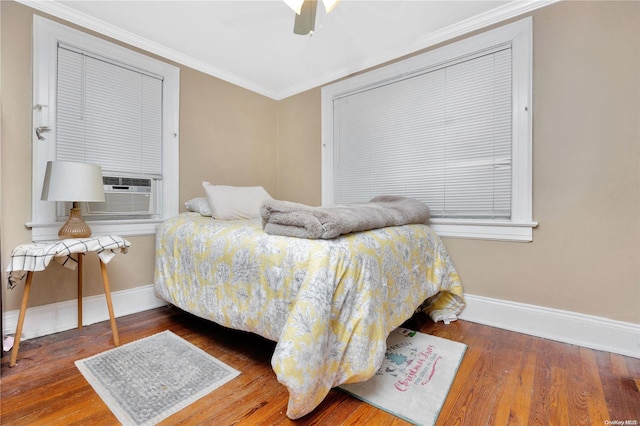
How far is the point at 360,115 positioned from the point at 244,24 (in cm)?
129

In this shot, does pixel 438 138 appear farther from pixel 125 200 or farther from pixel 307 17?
pixel 125 200

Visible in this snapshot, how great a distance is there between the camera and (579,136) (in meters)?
1.84

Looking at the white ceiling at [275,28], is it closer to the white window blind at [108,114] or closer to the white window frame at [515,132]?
the white window frame at [515,132]

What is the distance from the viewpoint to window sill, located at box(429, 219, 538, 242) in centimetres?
202

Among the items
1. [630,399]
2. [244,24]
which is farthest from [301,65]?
[630,399]

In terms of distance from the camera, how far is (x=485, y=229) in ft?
7.14

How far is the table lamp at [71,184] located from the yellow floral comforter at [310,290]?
1.98 ft

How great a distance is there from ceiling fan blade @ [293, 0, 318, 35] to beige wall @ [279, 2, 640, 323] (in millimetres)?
1564

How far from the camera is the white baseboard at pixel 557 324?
171 centimetres

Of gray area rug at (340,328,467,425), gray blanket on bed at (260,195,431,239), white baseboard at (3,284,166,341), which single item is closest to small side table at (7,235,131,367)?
white baseboard at (3,284,166,341)

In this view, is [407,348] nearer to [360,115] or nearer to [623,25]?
[360,115]

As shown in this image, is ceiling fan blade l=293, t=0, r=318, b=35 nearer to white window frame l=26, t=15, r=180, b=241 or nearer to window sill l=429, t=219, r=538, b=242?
white window frame l=26, t=15, r=180, b=241

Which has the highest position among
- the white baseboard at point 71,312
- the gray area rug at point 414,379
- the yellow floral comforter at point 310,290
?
the yellow floral comforter at point 310,290

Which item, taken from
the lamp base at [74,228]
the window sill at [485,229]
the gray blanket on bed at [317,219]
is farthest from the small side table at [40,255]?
the window sill at [485,229]
